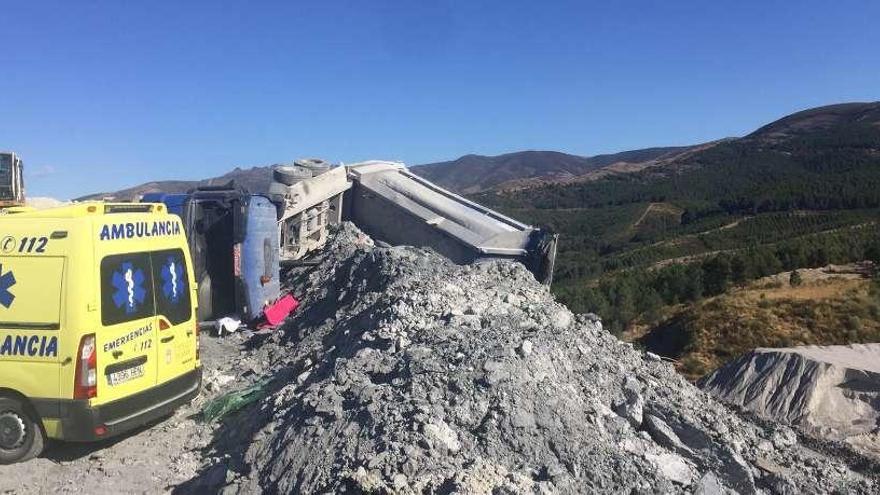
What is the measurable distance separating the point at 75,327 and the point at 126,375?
62 cm

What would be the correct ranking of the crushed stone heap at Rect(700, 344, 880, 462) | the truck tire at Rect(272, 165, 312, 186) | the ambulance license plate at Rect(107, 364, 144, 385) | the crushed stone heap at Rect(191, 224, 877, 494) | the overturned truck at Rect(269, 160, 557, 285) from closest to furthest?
the crushed stone heap at Rect(191, 224, 877, 494)
the ambulance license plate at Rect(107, 364, 144, 385)
the crushed stone heap at Rect(700, 344, 880, 462)
the overturned truck at Rect(269, 160, 557, 285)
the truck tire at Rect(272, 165, 312, 186)

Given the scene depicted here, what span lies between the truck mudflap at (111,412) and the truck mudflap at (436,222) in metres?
5.68

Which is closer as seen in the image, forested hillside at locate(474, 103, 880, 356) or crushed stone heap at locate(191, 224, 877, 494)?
crushed stone heap at locate(191, 224, 877, 494)

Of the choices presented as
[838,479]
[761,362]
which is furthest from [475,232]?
[838,479]

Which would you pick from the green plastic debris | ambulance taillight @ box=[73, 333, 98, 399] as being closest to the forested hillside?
the green plastic debris

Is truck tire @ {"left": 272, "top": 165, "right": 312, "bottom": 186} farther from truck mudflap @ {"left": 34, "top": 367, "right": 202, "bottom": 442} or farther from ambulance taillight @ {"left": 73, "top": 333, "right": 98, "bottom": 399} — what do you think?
ambulance taillight @ {"left": 73, "top": 333, "right": 98, "bottom": 399}

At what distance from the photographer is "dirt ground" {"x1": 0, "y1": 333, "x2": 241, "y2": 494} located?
547 centimetres

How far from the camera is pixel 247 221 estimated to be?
9.80m

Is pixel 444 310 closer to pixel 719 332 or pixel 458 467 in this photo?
pixel 458 467

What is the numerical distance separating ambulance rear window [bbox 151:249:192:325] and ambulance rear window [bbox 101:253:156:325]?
103 millimetres

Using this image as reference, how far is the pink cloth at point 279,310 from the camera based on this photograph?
975cm

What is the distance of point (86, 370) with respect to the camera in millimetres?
5512

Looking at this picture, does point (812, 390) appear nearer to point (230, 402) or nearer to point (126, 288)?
point (230, 402)

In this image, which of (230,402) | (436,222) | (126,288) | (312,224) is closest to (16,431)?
(126,288)
